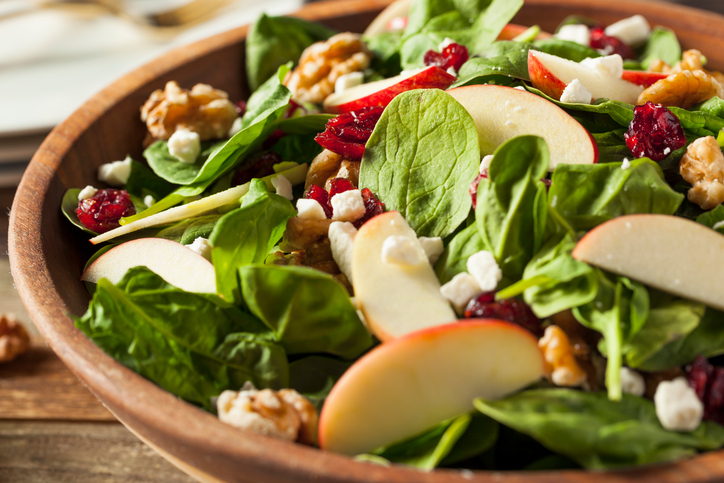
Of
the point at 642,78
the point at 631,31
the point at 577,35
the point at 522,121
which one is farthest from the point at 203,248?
the point at 631,31

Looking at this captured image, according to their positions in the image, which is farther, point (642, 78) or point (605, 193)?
point (642, 78)

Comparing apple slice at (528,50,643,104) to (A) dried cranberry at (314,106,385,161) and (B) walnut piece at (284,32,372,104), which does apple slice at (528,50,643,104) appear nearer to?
(A) dried cranberry at (314,106,385,161)

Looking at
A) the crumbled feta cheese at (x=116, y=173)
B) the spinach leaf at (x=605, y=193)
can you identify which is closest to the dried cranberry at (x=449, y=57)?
the spinach leaf at (x=605, y=193)

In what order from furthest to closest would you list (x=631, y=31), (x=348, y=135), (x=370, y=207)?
(x=631, y=31)
(x=348, y=135)
(x=370, y=207)

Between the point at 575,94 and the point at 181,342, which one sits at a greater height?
the point at 575,94

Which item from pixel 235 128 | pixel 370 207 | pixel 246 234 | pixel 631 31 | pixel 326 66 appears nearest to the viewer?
pixel 246 234

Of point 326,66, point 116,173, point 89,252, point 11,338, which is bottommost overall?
point 11,338

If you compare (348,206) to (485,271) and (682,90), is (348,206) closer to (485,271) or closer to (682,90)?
(485,271)

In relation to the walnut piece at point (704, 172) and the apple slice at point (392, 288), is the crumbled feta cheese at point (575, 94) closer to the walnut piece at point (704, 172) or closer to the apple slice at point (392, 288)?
the walnut piece at point (704, 172)
